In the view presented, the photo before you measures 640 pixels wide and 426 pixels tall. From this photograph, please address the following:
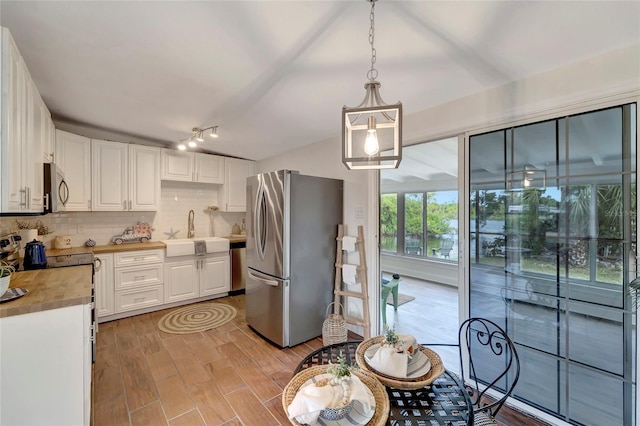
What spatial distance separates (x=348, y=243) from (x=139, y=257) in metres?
2.71

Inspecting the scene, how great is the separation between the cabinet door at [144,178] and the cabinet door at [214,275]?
1077mm

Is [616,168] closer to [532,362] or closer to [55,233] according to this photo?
[532,362]

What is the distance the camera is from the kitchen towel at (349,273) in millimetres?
2912

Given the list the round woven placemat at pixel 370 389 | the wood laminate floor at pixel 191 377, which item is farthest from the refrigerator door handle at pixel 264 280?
the round woven placemat at pixel 370 389

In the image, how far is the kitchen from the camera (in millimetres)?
1596

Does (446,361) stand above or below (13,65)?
below

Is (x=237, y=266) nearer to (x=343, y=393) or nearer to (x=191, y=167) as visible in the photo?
(x=191, y=167)

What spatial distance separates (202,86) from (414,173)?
4253 mm

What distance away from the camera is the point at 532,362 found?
191cm

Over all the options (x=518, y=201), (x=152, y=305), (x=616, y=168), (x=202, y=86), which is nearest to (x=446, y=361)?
(x=518, y=201)

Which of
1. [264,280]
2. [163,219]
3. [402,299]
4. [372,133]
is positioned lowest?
[402,299]

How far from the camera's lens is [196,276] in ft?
12.7

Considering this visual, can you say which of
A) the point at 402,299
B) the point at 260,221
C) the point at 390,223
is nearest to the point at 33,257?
the point at 260,221

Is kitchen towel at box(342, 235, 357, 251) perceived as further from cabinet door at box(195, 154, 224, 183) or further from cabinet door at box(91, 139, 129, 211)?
cabinet door at box(91, 139, 129, 211)
